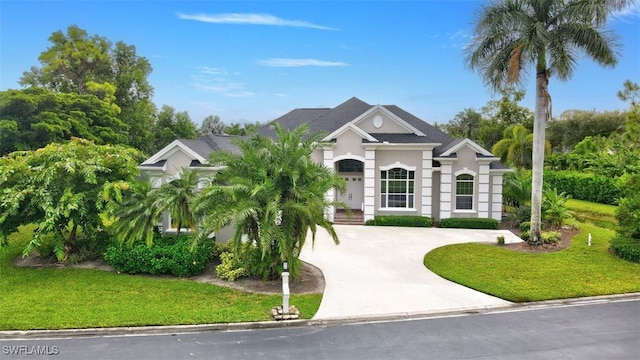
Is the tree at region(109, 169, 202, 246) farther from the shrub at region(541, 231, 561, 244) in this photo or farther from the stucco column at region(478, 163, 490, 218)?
the stucco column at region(478, 163, 490, 218)

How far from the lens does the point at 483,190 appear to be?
66.8 feet

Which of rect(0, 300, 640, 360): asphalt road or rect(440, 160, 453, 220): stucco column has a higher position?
rect(440, 160, 453, 220): stucco column

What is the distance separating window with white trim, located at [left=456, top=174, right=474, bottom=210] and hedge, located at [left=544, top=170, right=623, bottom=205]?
7.02 metres

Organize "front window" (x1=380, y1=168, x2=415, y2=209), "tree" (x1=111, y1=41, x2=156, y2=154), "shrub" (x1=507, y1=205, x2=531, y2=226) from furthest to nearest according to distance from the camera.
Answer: "tree" (x1=111, y1=41, x2=156, y2=154) → "front window" (x1=380, y1=168, x2=415, y2=209) → "shrub" (x1=507, y1=205, x2=531, y2=226)

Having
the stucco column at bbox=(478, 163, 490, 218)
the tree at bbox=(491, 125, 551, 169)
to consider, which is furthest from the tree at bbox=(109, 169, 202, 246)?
the tree at bbox=(491, 125, 551, 169)

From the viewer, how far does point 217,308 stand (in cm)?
1010

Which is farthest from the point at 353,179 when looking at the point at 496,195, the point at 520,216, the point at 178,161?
the point at 178,161

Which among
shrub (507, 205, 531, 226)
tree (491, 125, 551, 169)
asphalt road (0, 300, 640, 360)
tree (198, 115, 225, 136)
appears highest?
tree (198, 115, 225, 136)

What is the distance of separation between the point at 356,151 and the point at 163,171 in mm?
9556

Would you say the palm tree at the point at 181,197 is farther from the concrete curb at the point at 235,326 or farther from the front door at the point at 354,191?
the front door at the point at 354,191

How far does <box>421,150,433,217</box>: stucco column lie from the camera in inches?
804

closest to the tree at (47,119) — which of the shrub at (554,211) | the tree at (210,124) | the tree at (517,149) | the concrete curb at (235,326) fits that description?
the concrete curb at (235,326)

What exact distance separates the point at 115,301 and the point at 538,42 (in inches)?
622

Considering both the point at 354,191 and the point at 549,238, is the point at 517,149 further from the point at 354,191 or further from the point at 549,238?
the point at 549,238
